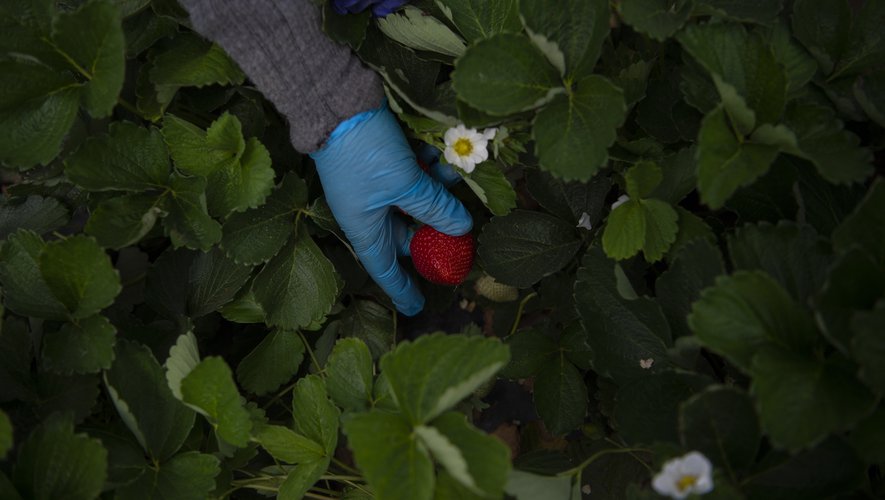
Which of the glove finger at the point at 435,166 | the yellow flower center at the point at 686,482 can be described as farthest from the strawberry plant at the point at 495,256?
the glove finger at the point at 435,166

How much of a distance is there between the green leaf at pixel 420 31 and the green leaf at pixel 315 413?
0.54 m

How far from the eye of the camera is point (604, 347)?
1025 mm

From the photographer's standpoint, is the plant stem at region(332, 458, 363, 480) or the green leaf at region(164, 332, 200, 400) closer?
the green leaf at region(164, 332, 200, 400)

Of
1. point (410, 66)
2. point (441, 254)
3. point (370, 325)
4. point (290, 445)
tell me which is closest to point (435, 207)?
point (441, 254)

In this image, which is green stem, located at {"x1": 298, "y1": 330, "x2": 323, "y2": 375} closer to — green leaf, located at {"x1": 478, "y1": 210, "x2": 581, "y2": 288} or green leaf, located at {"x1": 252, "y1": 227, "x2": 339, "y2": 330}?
green leaf, located at {"x1": 252, "y1": 227, "x2": 339, "y2": 330}

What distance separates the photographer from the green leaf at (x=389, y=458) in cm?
83

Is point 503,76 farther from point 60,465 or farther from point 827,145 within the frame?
point 60,465

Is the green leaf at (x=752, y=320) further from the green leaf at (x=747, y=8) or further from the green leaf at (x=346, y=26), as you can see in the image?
the green leaf at (x=346, y=26)

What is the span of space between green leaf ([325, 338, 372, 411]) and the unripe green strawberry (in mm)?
381

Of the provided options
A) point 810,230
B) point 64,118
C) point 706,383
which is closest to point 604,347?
point 706,383

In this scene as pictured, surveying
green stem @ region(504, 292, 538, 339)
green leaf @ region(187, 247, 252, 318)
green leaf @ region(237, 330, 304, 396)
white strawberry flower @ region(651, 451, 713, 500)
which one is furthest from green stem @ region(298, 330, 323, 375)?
white strawberry flower @ region(651, 451, 713, 500)

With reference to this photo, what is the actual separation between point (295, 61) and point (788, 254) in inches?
28.4

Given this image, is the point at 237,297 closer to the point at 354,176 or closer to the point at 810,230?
the point at 354,176

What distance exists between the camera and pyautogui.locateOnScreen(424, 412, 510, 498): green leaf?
→ 79cm
